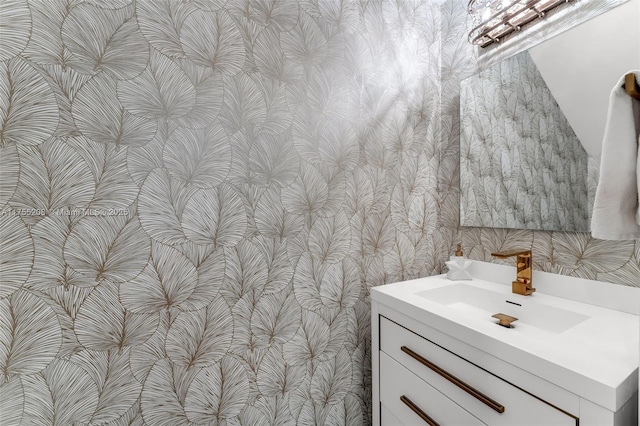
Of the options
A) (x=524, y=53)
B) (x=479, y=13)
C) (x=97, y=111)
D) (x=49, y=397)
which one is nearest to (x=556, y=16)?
(x=524, y=53)

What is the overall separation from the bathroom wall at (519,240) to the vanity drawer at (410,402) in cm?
67

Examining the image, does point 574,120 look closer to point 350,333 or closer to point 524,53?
point 524,53

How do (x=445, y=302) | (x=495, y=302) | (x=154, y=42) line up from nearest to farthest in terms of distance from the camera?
(x=154, y=42) < (x=495, y=302) < (x=445, y=302)

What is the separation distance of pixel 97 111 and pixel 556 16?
1.66m

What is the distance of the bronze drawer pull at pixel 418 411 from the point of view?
98 centimetres

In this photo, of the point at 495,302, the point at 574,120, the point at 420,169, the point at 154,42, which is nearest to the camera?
the point at 154,42

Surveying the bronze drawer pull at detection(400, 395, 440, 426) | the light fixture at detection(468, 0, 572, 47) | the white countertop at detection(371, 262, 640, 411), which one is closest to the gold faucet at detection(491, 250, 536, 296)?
the white countertop at detection(371, 262, 640, 411)

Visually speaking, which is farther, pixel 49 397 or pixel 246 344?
pixel 246 344

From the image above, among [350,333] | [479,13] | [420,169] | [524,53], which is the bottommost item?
[350,333]

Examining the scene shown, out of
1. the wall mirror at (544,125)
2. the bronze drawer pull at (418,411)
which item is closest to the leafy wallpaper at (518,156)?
the wall mirror at (544,125)

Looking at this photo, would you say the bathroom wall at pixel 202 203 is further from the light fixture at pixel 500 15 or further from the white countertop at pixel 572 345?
the white countertop at pixel 572 345

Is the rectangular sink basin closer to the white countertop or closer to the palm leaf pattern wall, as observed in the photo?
the white countertop

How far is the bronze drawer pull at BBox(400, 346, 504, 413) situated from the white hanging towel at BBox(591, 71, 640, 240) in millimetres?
497

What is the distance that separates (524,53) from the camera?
4.05ft
